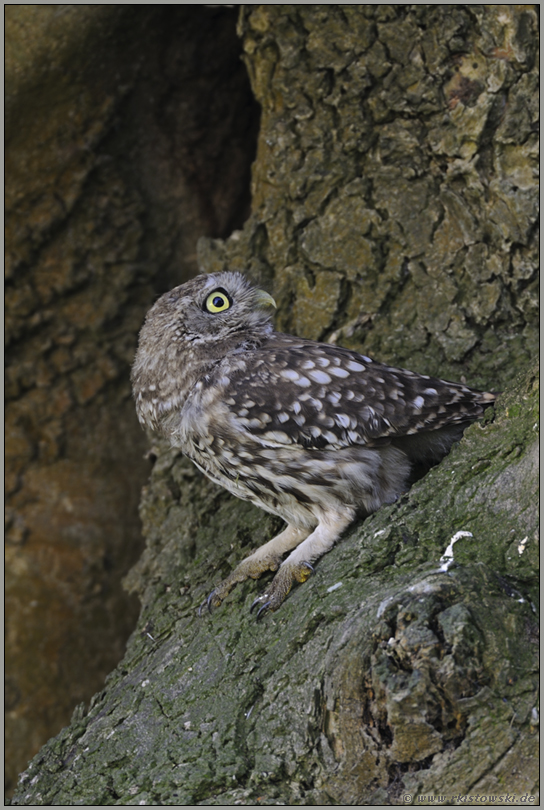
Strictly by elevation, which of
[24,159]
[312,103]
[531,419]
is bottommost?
[531,419]

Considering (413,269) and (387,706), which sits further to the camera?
(413,269)

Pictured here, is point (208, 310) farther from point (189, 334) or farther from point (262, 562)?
point (262, 562)

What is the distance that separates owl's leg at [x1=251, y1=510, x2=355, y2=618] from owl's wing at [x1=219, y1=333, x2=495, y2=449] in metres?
0.31

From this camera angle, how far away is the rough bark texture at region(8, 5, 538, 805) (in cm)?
191

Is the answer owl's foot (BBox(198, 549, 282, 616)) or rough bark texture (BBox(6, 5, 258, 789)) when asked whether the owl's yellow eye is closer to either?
owl's foot (BBox(198, 549, 282, 616))

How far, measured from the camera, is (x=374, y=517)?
8.48 ft

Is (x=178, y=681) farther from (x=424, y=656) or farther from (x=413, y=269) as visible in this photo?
(x=413, y=269)

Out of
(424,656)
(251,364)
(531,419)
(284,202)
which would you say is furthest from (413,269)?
(424,656)

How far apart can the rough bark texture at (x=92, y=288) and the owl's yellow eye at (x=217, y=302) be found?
5.54 ft

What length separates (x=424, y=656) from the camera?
186cm

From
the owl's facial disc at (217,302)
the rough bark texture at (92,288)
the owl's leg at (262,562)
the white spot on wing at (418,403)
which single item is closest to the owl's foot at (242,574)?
the owl's leg at (262,562)

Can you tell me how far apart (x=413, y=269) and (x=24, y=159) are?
7.82 ft
